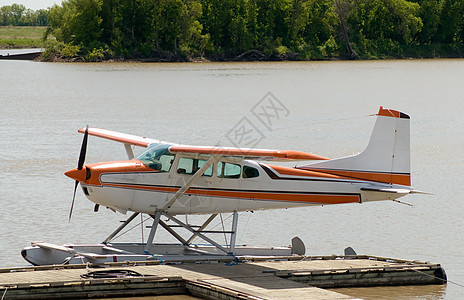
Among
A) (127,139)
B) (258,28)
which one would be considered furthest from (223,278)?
(258,28)

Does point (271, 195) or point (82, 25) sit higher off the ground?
point (82, 25)

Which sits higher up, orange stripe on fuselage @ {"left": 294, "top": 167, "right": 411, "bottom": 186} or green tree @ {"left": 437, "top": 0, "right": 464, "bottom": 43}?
green tree @ {"left": 437, "top": 0, "right": 464, "bottom": 43}

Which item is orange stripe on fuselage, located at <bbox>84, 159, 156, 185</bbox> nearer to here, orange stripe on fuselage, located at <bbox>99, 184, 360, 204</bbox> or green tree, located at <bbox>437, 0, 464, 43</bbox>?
orange stripe on fuselage, located at <bbox>99, 184, 360, 204</bbox>

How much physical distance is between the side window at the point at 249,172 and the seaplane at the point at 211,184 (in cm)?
1

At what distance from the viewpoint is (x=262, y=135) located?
25125 millimetres

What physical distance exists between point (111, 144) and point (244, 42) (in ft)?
179

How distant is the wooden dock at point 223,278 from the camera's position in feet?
30.3

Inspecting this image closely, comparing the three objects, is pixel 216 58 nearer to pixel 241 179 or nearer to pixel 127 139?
pixel 127 139

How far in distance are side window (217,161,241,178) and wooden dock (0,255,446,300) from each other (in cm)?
116

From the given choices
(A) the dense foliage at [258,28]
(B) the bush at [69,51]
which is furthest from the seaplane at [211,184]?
(A) the dense foliage at [258,28]

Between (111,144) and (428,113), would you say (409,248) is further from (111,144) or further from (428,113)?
(428,113)

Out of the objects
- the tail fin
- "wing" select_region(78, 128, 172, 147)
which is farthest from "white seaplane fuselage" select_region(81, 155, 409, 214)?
"wing" select_region(78, 128, 172, 147)

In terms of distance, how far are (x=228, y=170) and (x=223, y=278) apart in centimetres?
171

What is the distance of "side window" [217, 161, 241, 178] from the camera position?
36.1 feet
